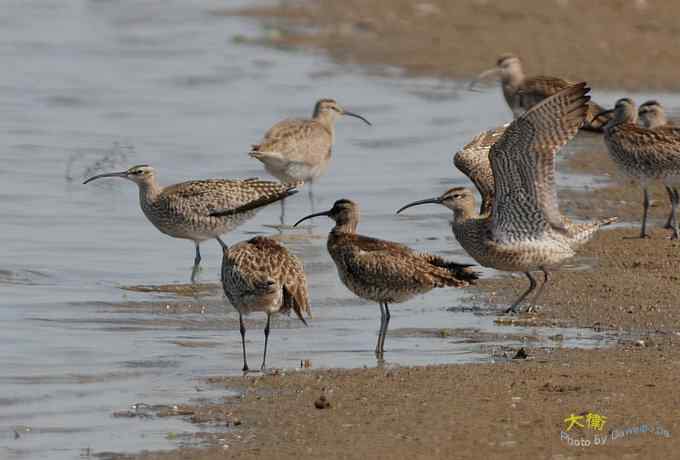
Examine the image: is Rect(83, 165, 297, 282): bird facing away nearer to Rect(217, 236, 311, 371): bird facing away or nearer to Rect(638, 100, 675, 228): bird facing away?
Rect(217, 236, 311, 371): bird facing away

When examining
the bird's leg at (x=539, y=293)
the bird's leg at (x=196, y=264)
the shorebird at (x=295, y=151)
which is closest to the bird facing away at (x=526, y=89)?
the shorebird at (x=295, y=151)

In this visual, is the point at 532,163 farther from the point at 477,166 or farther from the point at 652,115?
the point at 652,115

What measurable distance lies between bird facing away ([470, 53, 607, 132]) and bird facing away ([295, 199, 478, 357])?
4.99 meters

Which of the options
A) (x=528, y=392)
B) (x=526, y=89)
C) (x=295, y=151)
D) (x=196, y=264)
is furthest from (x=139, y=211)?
(x=528, y=392)

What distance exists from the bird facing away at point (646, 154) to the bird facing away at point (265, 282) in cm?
422

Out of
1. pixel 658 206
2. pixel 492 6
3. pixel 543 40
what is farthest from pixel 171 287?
pixel 492 6

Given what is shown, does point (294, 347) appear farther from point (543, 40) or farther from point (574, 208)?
point (543, 40)

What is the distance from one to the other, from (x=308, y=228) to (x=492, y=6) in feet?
41.5

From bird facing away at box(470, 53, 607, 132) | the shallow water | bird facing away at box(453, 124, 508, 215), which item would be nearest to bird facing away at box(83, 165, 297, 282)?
the shallow water

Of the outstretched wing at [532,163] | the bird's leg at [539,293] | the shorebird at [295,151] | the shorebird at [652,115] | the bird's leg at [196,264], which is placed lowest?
the bird's leg at [196,264]

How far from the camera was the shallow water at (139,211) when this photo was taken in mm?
8508

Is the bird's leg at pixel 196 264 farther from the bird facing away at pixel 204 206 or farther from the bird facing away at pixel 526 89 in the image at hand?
the bird facing away at pixel 526 89

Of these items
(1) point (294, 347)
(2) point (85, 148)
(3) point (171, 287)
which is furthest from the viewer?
(2) point (85, 148)

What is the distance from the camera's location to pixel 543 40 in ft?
74.8
